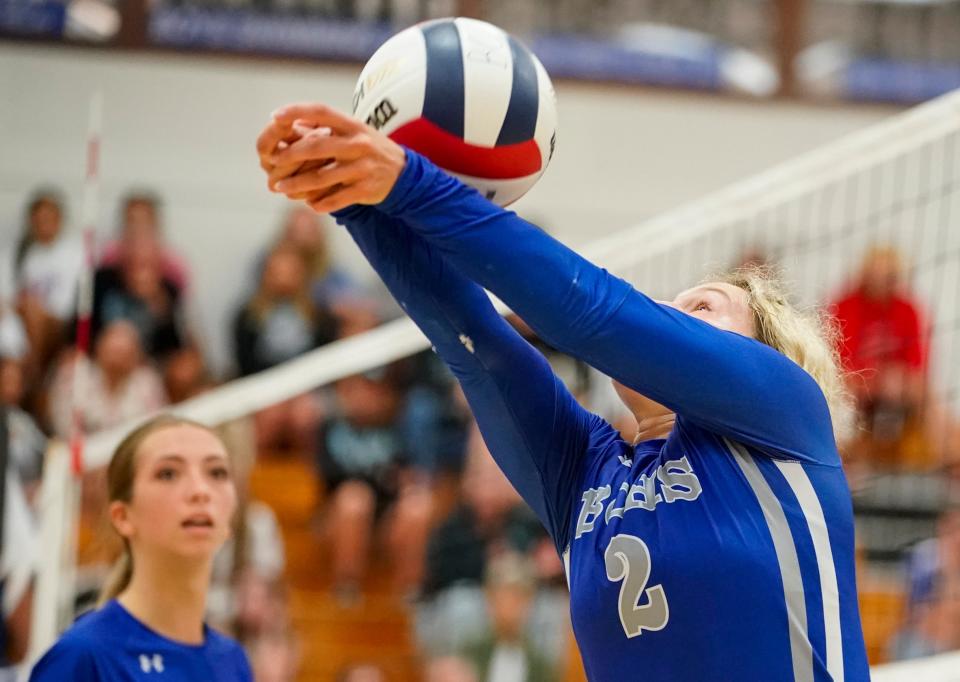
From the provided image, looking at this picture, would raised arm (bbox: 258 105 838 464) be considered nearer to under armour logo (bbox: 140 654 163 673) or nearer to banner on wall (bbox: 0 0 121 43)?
under armour logo (bbox: 140 654 163 673)

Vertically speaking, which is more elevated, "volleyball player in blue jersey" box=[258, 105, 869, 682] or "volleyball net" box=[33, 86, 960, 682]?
"volleyball player in blue jersey" box=[258, 105, 869, 682]

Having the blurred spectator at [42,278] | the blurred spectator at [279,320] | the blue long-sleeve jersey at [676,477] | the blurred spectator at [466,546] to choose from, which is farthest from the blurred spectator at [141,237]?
the blue long-sleeve jersey at [676,477]

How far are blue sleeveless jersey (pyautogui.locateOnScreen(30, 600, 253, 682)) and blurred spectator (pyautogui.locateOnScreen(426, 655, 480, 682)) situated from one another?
2.46 metres

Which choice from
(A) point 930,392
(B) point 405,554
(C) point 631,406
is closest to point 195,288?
(B) point 405,554

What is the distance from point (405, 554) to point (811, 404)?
462 cm

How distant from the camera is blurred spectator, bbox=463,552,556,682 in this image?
18.6 feet

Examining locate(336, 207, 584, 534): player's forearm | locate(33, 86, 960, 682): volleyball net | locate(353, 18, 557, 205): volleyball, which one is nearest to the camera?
locate(353, 18, 557, 205): volleyball

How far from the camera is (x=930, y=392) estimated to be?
269 inches

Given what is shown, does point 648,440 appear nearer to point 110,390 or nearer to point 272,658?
point 272,658

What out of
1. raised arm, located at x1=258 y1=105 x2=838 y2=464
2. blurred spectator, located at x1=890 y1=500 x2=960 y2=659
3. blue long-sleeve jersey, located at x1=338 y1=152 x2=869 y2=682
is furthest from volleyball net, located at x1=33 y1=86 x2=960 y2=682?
raised arm, located at x1=258 y1=105 x2=838 y2=464

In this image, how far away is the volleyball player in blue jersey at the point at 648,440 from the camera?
2004 mm

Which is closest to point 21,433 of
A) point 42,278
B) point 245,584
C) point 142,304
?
point 245,584

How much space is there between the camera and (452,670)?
585 centimetres

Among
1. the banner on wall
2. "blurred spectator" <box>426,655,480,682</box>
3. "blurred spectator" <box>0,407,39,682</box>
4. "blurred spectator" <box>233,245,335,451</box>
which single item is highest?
the banner on wall
